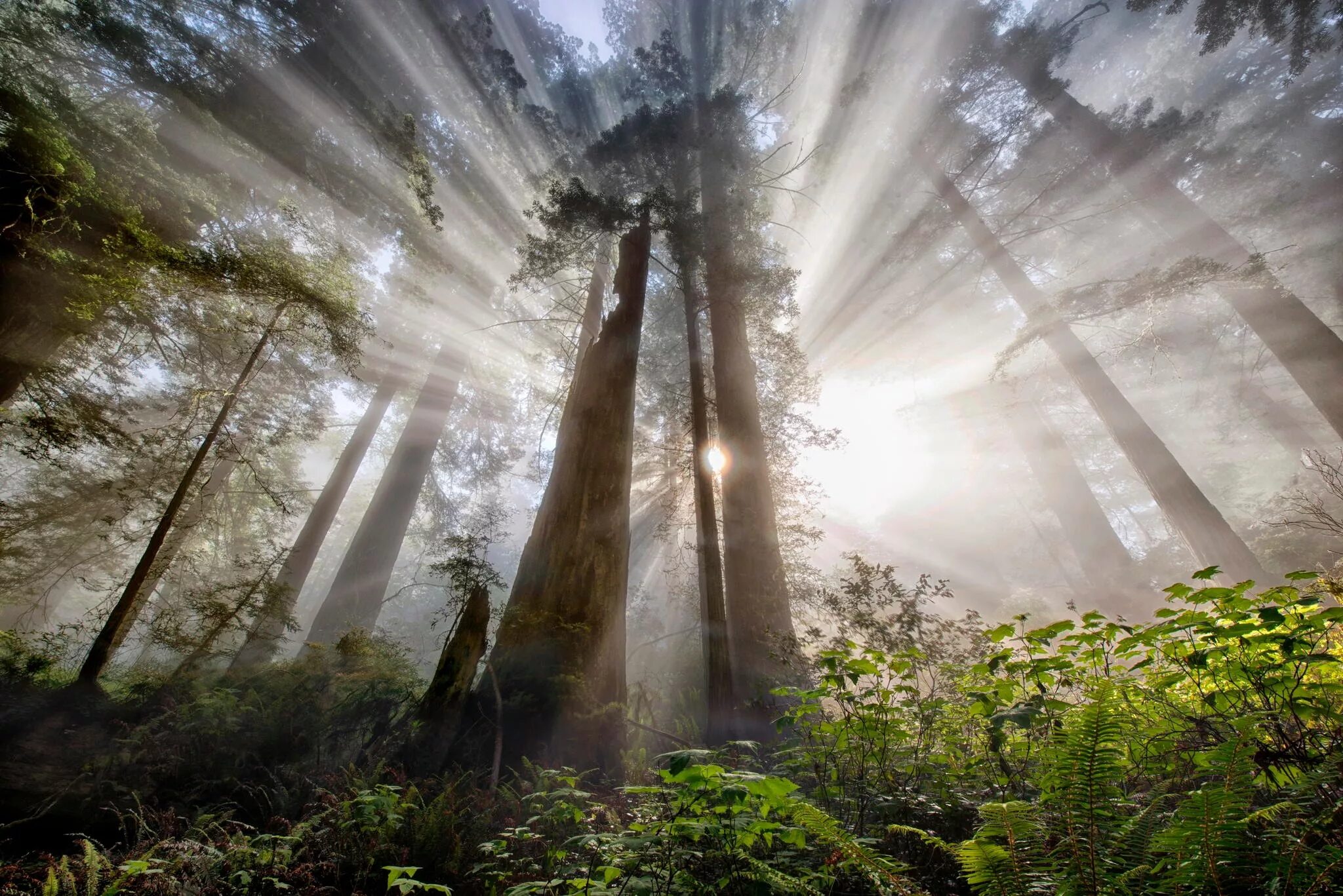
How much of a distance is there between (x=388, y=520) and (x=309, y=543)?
1.79 metres

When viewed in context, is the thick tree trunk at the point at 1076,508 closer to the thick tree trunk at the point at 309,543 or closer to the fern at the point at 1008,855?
the fern at the point at 1008,855

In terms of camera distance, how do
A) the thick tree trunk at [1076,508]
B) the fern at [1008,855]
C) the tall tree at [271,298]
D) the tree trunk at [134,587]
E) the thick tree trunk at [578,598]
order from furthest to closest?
the thick tree trunk at [1076,508], the tall tree at [271,298], the tree trunk at [134,587], the thick tree trunk at [578,598], the fern at [1008,855]

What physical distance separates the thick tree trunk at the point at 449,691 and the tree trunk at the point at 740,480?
291 centimetres

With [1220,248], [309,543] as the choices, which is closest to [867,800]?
[1220,248]

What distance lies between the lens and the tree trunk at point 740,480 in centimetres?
563

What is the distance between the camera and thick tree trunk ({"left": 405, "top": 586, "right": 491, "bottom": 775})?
389 cm

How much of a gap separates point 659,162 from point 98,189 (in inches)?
330

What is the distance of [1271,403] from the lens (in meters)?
17.8

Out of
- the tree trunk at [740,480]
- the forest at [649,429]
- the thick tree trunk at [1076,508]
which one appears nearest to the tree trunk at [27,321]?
the forest at [649,429]

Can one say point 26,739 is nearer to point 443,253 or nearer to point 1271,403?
point 443,253

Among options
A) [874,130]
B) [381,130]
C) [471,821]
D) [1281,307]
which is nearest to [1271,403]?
[1281,307]

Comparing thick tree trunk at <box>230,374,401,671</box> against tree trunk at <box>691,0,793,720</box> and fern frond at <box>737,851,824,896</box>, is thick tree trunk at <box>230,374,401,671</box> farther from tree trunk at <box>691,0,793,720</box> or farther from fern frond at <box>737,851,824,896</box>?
fern frond at <box>737,851,824,896</box>

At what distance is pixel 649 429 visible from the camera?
13141 mm

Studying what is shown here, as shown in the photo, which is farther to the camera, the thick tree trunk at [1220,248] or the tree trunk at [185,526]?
the thick tree trunk at [1220,248]
